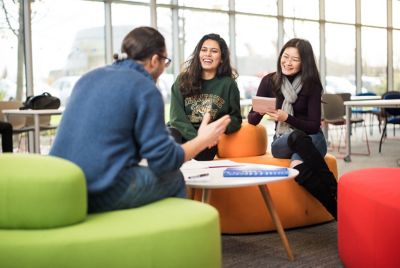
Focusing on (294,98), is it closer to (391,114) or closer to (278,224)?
(278,224)

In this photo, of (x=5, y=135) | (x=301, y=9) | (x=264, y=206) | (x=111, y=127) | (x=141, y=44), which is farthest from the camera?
(x=301, y=9)

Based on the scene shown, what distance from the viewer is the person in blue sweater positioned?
1.83m

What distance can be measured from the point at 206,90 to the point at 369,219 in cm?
185

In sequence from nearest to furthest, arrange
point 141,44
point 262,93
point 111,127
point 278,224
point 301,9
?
point 111,127
point 141,44
point 278,224
point 262,93
point 301,9

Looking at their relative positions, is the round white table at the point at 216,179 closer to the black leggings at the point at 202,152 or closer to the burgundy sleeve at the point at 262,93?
the black leggings at the point at 202,152

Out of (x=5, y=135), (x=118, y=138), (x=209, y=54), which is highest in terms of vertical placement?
(x=209, y=54)

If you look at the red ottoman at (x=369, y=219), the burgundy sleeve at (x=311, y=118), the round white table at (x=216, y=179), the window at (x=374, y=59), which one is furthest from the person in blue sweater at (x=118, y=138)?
the window at (x=374, y=59)

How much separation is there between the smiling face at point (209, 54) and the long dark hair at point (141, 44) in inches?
67.5

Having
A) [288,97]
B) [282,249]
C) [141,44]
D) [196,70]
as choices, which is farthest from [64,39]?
[141,44]

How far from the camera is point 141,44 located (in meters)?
2.03

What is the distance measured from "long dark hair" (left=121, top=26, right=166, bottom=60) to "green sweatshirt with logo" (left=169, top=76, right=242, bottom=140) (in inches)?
64.4

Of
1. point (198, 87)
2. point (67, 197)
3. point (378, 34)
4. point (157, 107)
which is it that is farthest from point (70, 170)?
point (378, 34)

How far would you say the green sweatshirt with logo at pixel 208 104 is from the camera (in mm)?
3717

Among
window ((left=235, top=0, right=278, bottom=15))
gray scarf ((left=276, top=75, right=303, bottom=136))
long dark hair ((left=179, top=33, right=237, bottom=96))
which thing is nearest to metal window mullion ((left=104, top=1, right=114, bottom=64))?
window ((left=235, top=0, right=278, bottom=15))
